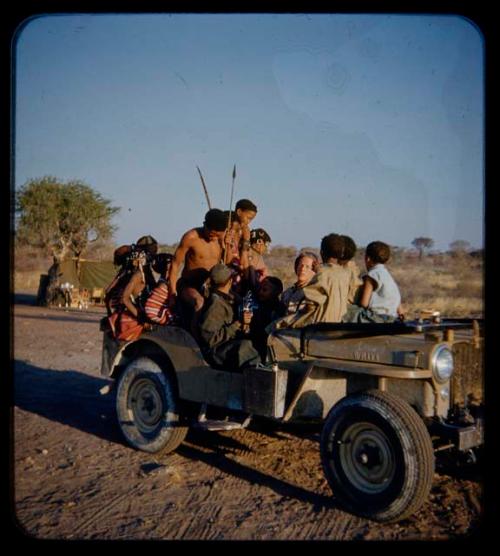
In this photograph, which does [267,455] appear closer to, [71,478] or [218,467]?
[218,467]

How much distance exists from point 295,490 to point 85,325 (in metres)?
14.4

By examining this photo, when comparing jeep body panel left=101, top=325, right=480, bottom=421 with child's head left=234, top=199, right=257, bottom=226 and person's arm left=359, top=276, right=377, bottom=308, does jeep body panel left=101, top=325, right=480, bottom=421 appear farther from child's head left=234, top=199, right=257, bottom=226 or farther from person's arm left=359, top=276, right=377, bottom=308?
child's head left=234, top=199, right=257, bottom=226

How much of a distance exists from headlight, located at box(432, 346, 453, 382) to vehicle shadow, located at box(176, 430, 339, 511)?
4.25ft

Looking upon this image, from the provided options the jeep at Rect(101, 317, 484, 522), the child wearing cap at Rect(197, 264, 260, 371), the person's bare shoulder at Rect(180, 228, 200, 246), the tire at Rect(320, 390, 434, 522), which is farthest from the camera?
the person's bare shoulder at Rect(180, 228, 200, 246)

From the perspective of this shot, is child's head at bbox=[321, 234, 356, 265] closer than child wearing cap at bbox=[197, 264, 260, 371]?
No

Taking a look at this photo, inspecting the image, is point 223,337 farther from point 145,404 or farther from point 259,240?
point 259,240

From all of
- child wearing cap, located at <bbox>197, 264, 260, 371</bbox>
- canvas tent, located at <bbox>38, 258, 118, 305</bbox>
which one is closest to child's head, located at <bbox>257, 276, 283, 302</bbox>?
child wearing cap, located at <bbox>197, 264, 260, 371</bbox>

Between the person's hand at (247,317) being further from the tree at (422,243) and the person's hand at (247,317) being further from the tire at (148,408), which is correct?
the tree at (422,243)

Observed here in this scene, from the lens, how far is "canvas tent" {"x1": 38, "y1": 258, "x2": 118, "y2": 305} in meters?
28.1

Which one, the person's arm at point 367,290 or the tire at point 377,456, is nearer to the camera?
the tire at point 377,456

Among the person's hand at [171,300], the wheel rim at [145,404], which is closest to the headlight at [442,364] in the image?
the wheel rim at [145,404]

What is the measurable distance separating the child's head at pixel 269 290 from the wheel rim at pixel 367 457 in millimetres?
1874

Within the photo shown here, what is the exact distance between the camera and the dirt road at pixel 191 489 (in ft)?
14.1

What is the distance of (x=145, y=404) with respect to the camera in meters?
6.27
